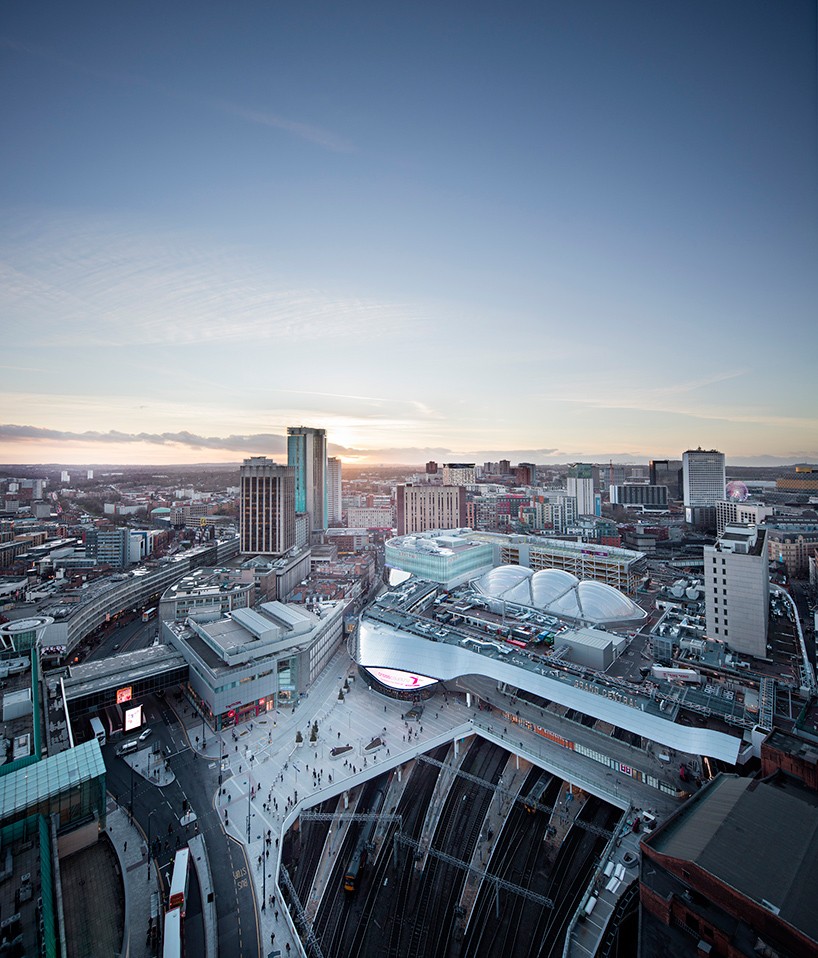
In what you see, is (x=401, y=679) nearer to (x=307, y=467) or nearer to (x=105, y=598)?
(x=105, y=598)

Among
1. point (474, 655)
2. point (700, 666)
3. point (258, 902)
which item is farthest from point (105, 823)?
point (700, 666)

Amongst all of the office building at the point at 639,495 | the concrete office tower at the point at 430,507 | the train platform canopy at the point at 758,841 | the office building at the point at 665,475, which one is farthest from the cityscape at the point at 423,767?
the office building at the point at 665,475

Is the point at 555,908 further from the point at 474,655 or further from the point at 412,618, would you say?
the point at 412,618

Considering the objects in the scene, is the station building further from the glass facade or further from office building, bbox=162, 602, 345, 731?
the glass facade

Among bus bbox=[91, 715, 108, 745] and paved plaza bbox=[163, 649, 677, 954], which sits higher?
bus bbox=[91, 715, 108, 745]

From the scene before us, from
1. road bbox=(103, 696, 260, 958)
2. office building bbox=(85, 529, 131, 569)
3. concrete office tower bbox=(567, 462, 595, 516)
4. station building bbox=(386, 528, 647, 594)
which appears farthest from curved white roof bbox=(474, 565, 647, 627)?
concrete office tower bbox=(567, 462, 595, 516)

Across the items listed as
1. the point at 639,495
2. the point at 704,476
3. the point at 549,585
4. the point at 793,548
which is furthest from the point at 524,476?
the point at 549,585
